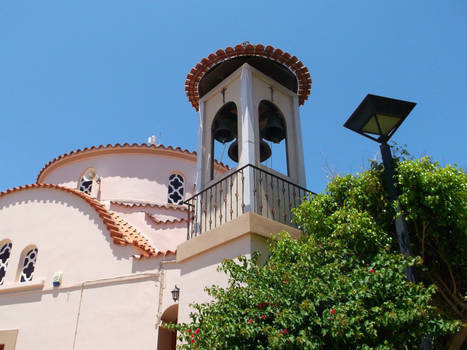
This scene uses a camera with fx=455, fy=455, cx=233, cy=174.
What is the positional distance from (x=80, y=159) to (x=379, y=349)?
1213cm

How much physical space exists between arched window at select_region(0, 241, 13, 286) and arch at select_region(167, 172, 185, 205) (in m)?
4.51

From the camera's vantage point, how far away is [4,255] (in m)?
11.2

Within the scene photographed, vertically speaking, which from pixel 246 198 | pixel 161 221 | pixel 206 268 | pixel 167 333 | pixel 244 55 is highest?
pixel 244 55

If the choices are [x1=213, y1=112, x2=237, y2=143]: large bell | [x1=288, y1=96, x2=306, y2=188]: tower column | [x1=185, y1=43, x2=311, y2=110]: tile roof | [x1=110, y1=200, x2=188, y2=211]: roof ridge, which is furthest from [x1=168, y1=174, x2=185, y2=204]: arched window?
[x1=288, y1=96, x2=306, y2=188]: tower column

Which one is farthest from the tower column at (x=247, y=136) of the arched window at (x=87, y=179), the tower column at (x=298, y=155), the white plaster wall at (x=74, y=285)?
the arched window at (x=87, y=179)

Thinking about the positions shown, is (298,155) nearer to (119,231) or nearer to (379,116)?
(379,116)

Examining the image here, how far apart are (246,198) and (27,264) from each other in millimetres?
6494

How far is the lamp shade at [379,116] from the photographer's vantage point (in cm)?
514

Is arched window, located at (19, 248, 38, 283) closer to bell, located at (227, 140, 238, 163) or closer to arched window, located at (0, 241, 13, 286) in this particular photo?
arched window, located at (0, 241, 13, 286)

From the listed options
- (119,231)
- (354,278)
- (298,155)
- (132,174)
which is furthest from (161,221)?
(354,278)

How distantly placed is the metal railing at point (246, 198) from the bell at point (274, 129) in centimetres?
125

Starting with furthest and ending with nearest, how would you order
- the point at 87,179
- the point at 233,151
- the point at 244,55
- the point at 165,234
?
the point at 87,179 → the point at 165,234 → the point at 233,151 → the point at 244,55

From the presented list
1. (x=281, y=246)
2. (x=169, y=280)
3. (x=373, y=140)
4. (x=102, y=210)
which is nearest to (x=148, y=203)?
(x=102, y=210)

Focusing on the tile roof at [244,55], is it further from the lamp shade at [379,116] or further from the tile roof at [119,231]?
the lamp shade at [379,116]
